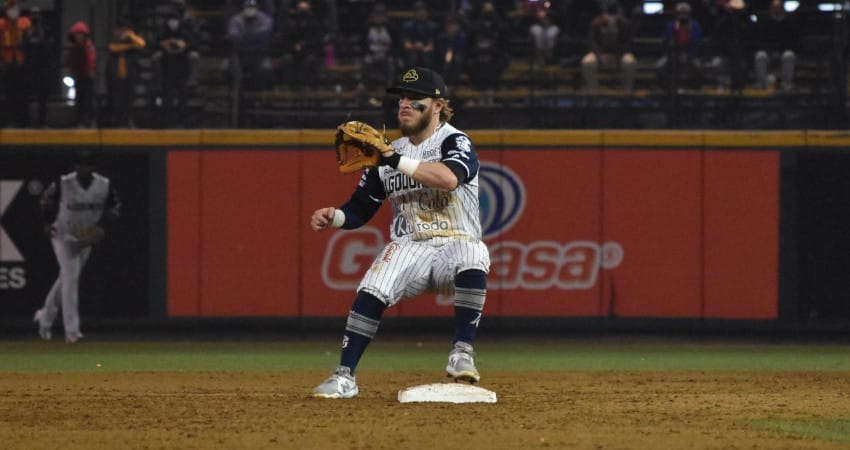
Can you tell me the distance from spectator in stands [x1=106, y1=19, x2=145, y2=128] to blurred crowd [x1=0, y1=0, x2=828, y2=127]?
0.05ft

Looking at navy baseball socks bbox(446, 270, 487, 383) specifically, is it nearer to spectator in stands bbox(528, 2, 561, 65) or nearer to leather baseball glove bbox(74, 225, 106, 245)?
leather baseball glove bbox(74, 225, 106, 245)

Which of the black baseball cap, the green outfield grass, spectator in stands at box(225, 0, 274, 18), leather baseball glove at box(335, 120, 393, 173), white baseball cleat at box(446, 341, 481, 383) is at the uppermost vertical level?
spectator in stands at box(225, 0, 274, 18)

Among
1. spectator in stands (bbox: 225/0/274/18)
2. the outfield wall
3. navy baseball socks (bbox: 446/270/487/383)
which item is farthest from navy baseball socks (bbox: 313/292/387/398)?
spectator in stands (bbox: 225/0/274/18)

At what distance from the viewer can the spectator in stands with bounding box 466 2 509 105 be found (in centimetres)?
1571

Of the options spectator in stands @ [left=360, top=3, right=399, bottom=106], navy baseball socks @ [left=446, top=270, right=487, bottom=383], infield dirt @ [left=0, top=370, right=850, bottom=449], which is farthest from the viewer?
spectator in stands @ [left=360, top=3, right=399, bottom=106]

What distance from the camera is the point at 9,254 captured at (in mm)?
14930

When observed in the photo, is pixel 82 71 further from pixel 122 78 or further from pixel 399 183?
pixel 399 183

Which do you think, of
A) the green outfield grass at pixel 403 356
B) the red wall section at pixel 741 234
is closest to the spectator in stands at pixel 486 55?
the red wall section at pixel 741 234

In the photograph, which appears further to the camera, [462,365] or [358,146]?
[462,365]

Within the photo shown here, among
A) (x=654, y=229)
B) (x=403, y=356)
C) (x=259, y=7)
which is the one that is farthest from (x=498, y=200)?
(x=259, y=7)

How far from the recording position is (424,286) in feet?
26.7

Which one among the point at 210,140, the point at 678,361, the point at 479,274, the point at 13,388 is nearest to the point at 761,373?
the point at 678,361

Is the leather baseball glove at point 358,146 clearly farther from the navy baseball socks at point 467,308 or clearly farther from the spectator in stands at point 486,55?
the spectator in stands at point 486,55

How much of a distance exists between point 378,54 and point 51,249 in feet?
14.3
